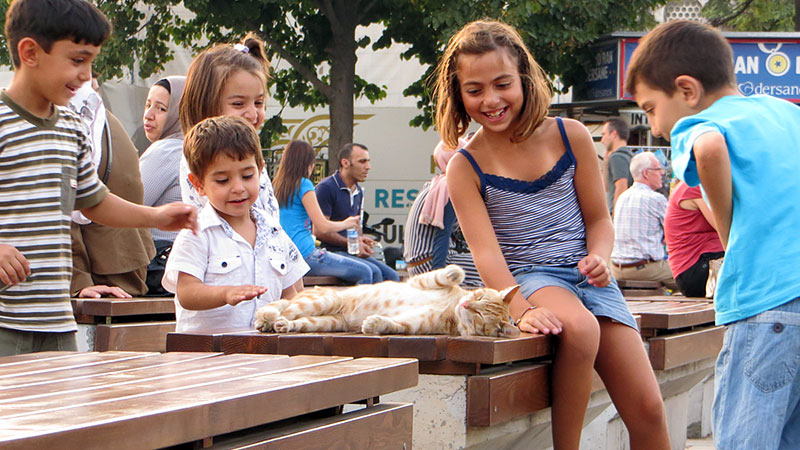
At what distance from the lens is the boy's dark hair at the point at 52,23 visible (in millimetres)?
3365

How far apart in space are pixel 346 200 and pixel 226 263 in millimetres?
7072

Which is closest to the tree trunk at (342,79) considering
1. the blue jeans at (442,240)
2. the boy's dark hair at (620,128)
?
the boy's dark hair at (620,128)

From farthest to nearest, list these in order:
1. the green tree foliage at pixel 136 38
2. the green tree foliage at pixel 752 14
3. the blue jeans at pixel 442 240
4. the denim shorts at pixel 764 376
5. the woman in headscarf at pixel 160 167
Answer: the green tree foliage at pixel 752 14 → the green tree foliage at pixel 136 38 → the blue jeans at pixel 442 240 → the woman in headscarf at pixel 160 167 → the denim shorts at pixel 764 376

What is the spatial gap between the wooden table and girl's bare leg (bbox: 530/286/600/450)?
944 mm

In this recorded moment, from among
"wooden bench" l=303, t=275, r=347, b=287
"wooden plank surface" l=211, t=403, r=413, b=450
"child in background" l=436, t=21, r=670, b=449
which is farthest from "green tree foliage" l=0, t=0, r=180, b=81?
"wooden plank surface" l=211, t=403, r=413, b=450

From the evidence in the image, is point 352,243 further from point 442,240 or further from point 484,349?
point 484,349

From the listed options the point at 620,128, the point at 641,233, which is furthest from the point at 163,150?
the point at 620,128

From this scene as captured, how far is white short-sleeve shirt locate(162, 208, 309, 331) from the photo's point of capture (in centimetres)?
353

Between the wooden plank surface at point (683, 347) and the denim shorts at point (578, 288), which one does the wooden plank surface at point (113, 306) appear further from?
the wooden plank surface at point (683, 347)

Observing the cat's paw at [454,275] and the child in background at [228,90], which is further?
the child in background at [228,90]

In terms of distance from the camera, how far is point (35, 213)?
3.36 meters

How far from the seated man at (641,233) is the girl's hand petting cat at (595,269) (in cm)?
598

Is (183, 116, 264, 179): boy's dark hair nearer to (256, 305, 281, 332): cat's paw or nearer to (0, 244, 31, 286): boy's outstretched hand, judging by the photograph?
(256, 305, 281, 332): cat's paw

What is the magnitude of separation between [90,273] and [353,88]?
12550 millimetres
